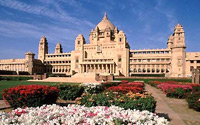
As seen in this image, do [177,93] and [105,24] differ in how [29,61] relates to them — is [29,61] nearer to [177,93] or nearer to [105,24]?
[105,24]

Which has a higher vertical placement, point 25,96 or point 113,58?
point 113,58

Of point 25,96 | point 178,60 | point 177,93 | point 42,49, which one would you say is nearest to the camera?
point 25,96

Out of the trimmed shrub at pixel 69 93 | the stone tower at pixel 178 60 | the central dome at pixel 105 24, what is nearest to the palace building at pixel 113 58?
the central dome at pixel 105 24

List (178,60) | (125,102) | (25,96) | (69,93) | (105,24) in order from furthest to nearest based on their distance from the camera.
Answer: (105,24) < (178,60) < (69,93) < (25,96) < (125,102)

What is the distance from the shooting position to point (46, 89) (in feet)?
31.4

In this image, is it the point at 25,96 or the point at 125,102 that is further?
the point at 25,96

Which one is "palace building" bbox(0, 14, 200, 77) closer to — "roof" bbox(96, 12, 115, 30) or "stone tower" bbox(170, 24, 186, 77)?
"roof" bbox(96, 12, 115, 30)

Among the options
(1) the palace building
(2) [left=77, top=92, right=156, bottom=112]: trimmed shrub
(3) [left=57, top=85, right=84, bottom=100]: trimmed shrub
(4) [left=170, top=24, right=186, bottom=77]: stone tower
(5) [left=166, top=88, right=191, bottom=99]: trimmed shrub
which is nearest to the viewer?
(2) [left=77, top=92, right=156, bottom=112]: trimmed shrub

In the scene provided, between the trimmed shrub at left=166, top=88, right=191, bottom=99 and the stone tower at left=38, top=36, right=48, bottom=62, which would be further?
the stone tower at left=38, top=36, right=48, bottom=62

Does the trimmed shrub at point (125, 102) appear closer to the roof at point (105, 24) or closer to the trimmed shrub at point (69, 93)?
the trimmed shrub at point (69, 93)

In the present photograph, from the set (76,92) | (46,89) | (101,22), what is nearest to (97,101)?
(46,89)

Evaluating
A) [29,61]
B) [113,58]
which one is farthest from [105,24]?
[29,61]

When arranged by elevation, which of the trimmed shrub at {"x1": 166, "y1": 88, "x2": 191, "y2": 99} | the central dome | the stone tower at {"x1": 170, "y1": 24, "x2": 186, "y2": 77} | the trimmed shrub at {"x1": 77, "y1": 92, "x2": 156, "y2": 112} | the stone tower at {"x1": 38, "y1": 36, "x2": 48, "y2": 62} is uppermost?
the central dome

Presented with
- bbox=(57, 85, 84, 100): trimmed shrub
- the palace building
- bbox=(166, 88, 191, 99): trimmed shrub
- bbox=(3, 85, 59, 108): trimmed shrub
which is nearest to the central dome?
the palace building
